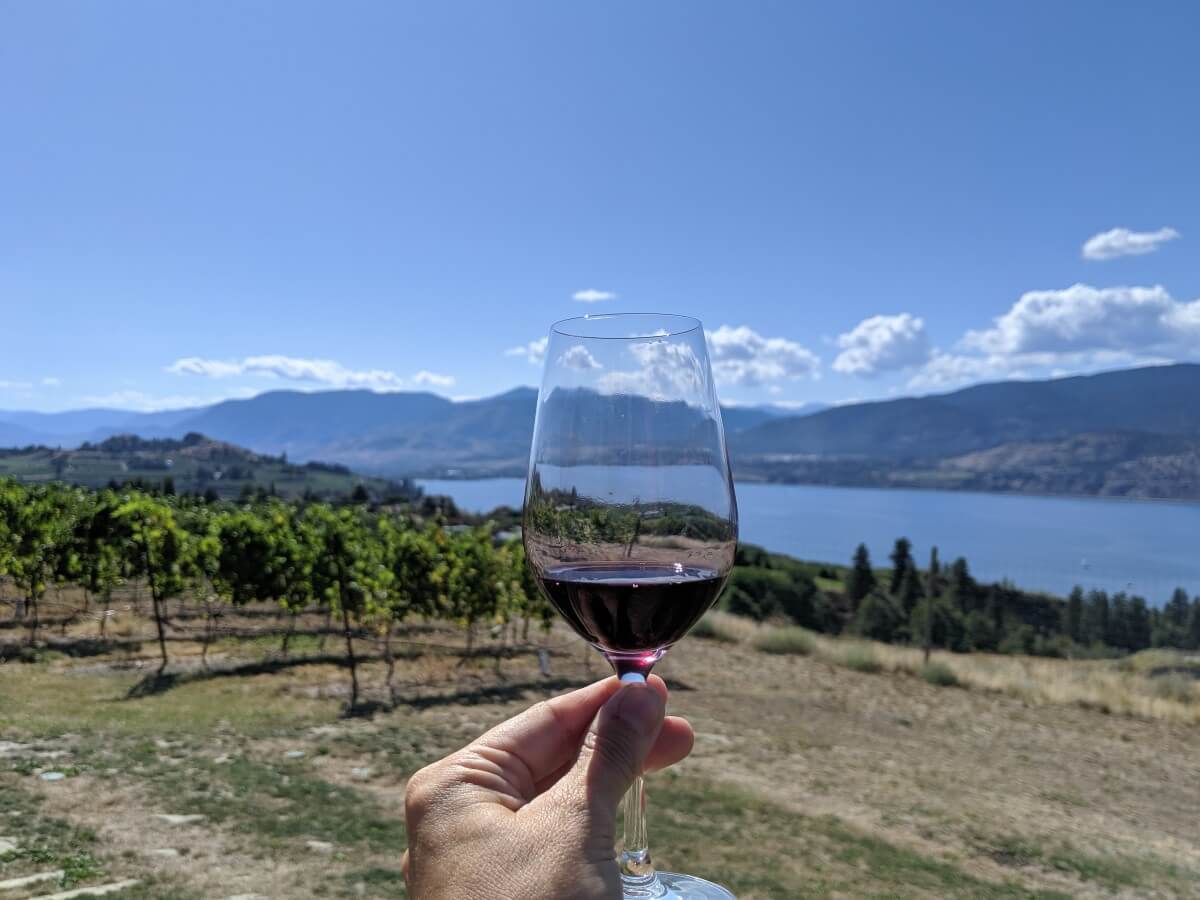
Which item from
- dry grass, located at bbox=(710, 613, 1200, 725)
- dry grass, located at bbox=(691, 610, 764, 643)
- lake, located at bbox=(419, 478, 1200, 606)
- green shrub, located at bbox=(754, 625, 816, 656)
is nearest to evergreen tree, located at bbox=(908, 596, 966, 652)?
dry grass, located at bbox=(710, 613, 1200, 725)

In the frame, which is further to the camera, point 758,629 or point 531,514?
point 758,629

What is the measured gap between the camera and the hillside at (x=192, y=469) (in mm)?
52312

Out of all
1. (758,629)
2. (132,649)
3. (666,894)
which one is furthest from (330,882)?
(758,629)

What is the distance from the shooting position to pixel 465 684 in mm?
13062

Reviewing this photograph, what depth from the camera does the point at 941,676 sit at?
16.8 m

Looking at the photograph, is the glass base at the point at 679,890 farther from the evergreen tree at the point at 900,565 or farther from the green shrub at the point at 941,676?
the evergreen tree at the point at 900,565

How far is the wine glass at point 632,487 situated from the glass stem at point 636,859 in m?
0.02

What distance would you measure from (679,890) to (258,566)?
15224 mm

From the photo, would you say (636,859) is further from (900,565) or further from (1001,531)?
(1001,531)

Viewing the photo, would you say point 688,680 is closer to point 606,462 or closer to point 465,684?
point 465,684

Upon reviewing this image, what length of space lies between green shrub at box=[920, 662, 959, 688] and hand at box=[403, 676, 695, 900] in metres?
17.5

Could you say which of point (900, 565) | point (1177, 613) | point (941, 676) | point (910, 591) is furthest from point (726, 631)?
point (900, 565)

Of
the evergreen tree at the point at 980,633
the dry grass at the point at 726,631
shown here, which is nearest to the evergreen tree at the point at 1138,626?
the evergreen tree at the point at 980,633

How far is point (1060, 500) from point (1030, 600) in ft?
522
